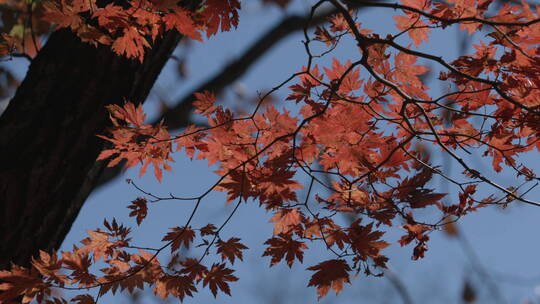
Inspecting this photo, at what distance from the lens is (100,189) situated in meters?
4.52

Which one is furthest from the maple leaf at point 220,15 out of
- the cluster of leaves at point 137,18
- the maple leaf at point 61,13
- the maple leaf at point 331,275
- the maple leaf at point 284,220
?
the maple leaf at point 331,275

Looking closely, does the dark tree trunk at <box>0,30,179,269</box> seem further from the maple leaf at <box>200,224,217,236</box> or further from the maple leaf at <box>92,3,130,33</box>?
the maple leaf at <box>200,224,217,236</box>

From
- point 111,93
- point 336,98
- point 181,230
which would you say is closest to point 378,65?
point 336,98

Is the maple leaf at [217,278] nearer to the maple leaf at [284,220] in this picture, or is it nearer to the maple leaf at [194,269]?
the maple leaf at [194,269]

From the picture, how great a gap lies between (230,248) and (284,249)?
196mm

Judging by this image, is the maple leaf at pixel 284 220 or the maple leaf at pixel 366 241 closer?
the maple leaf at pixel 366 241

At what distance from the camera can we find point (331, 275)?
1.79 meters

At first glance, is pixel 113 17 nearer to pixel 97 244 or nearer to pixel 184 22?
pixel 184 22

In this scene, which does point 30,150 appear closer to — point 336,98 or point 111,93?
point 111,93

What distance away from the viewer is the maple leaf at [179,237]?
6.15ft

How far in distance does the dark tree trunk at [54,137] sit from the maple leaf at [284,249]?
850mm

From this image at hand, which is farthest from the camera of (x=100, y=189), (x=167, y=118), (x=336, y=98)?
(x=167, y=118)

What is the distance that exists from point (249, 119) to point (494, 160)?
0.87 m

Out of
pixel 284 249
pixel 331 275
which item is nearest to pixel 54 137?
pixel 284 249
